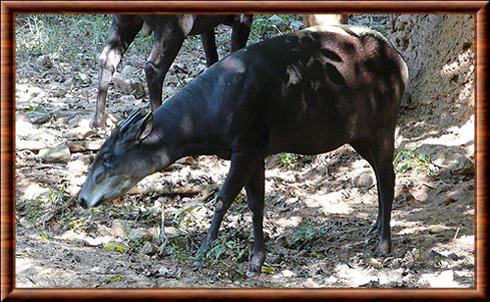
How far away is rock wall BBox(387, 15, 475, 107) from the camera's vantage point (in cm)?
698

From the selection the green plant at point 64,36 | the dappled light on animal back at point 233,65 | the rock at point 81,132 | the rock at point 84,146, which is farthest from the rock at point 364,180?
the green plant at point 64,36

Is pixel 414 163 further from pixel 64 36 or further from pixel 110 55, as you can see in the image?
pixel 64 36

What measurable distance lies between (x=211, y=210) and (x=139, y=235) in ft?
2.84

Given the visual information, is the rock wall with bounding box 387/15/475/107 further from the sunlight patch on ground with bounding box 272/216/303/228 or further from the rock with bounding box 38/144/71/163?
the rock with bounding box 38/144/71/163

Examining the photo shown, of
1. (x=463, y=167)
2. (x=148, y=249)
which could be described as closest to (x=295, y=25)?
(x=463, y=167)

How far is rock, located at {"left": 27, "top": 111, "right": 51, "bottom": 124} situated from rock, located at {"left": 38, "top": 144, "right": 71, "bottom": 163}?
21.7 inches

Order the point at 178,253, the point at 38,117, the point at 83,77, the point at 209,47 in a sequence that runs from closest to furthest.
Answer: the point at 178,253
the point at 38,117
the point at 209,47
the point at 83,77

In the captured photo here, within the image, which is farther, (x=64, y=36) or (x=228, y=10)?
(x=64, y=36)

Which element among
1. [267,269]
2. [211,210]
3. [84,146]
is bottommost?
[267,269]

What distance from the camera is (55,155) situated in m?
7.29

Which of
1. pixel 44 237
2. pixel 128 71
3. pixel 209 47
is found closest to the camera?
pixel 44 237

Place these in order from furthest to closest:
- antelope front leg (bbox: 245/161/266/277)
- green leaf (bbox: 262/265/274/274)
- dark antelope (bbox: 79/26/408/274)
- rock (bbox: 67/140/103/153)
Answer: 1. rock (bbox: 67/140/103/153)
2. antelope front leg (bbox: 245/161/266/277)
3. green leaf (bbox: 262/265/274/274)
4. dark antelope (bbox: 79/26/408/274)

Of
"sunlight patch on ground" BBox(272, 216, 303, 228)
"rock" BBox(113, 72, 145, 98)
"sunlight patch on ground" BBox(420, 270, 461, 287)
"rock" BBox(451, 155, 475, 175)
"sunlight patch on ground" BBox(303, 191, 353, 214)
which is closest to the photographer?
"sunlight patch on ground" BBox(420, 270, 461, 287)

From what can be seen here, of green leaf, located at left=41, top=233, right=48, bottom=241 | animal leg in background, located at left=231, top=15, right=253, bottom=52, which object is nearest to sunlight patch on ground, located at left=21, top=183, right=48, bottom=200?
green leaf, located at left=41, top=233, right=48, bottom=241
